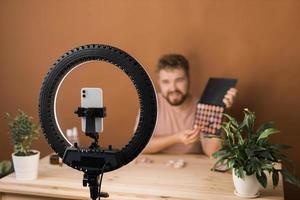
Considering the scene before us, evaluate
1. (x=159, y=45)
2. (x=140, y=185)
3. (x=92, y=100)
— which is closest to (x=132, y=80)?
(x=92, y=100)

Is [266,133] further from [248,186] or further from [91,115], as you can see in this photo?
[91,115]

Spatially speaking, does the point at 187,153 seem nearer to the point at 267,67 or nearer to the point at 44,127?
the point at 267,67

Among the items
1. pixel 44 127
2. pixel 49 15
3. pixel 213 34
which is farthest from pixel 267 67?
pixel 44 127

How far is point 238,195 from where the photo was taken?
1462 millimetres

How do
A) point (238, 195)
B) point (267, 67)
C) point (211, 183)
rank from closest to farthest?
point (238, 195)
point (211, 183)
point (267, 67)

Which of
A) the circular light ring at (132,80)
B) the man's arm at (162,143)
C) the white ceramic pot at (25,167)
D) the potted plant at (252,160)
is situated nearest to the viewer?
the circular light ring at (132,80)

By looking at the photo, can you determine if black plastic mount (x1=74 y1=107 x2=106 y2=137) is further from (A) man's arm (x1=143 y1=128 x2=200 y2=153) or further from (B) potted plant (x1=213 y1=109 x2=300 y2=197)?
(A) man's arm (x1=143 y1=128 x2=200 y2=153)

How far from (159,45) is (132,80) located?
51.1 inches

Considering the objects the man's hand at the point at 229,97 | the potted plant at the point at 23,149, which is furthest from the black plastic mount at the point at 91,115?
the man's hand at the point at 229,97

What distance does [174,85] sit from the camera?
207 centimetres

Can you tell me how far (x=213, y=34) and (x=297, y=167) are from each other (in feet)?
2.61

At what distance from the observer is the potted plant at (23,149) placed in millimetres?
1645

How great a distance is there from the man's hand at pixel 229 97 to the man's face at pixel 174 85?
23cm

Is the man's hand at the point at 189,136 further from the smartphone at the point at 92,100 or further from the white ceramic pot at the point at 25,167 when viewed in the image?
the smartphone at the point at 92,100
